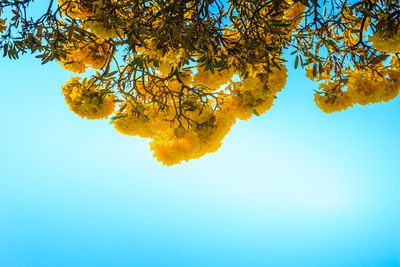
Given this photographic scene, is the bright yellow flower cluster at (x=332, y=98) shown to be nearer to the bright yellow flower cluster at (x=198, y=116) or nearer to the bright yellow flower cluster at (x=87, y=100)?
the bright yellow flower cluster at (x=198, y=116)

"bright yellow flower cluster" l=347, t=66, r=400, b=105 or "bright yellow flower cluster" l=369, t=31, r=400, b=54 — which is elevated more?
"bright yellow flower cluster" l=347, t=66, r=400, b=105

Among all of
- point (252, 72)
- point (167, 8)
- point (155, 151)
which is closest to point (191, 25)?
point (167, 8)

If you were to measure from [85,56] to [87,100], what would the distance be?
48 centimetres

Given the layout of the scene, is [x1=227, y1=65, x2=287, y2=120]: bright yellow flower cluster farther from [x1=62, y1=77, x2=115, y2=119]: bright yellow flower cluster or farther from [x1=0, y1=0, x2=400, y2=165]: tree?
[x1=62, y1=77, x2=115, y2=119]: bright yellow flower cluster

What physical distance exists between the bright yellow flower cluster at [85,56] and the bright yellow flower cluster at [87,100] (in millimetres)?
170

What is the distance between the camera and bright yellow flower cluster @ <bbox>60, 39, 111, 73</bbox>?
2.15m

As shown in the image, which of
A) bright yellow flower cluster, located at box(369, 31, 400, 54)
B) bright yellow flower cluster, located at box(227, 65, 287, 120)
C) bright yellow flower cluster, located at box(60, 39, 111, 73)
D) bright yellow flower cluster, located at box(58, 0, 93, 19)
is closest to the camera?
bright yellow flower cluster, located at box(369, 31, 400, 54)

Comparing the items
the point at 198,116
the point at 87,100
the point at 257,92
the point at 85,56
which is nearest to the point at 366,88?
the point at 257,92

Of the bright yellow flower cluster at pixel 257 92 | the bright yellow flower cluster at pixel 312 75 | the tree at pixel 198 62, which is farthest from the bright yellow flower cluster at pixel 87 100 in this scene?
the bright yellow flower cluster at pixel 312 75

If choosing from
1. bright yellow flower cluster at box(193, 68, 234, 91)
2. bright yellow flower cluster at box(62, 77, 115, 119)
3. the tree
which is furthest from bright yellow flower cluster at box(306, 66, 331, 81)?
bright yellow flower cluster at box(62, 77, 115, 119)

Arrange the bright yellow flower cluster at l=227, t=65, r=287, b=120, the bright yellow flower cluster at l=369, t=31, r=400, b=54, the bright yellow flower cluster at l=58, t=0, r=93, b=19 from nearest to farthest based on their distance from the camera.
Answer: the bright yellow flower cluster at l=369, t=31, r=400, b=54 < the bright yellow flower cluster at l=58, t=0, r=93, b=19 < the bright yellow flower cluster at l=227, t=65, r=287, b=120

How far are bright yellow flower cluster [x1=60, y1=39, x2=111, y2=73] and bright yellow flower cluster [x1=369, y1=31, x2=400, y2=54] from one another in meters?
2.02

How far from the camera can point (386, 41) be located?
1.46m

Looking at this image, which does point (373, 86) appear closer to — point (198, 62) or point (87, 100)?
point (198, 62)
